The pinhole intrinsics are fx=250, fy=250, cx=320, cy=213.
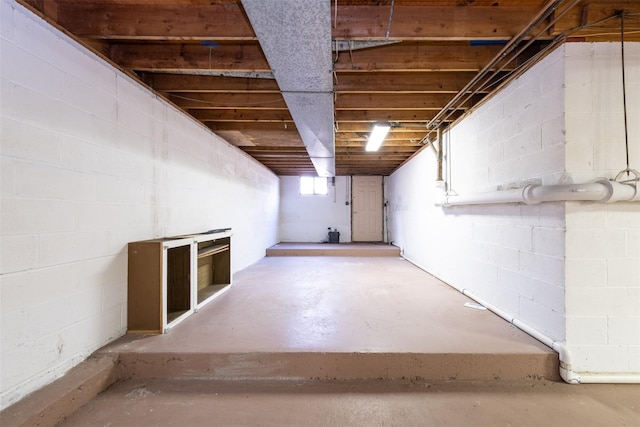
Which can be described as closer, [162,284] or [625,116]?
[625,116]

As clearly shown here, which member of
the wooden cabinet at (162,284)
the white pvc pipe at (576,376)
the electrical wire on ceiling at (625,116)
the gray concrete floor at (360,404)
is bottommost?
the gray concrete floor at (360,404)

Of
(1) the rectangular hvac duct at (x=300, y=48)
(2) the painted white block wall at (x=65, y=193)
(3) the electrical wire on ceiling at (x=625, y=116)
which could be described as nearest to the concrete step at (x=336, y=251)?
(2) the painted white block wall at (x=65, y=193)

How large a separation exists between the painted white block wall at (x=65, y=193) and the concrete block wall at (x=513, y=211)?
10.5ft

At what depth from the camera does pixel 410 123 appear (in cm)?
340

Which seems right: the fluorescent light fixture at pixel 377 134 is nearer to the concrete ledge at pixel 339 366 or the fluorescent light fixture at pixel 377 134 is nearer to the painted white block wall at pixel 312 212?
the concrete ledge at pixel 339 366

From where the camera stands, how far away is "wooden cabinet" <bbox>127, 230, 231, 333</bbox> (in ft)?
6.54

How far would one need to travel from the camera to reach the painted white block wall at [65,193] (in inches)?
51.3

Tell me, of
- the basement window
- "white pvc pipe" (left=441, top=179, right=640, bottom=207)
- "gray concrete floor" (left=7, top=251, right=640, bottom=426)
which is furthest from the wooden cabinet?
the basement window

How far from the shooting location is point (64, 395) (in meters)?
1.37

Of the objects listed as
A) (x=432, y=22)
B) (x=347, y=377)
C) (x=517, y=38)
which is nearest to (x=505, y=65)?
(x=517, y=38)

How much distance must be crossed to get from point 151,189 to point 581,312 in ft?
11.3

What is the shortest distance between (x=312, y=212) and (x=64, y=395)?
6.52 m

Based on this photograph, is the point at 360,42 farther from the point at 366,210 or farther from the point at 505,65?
the point at 366,210

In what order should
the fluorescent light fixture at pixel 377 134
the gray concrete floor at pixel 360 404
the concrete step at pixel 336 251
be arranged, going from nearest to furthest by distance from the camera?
the gray concrete floor at pixel 360 404, the fluorescent light fixture at pixel 377 134, the concrete step at pixel 336 251
